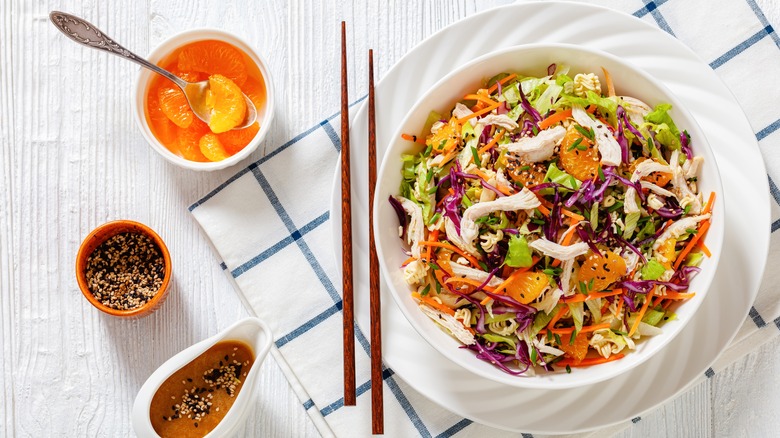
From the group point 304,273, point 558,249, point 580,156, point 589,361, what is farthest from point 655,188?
point 304,273

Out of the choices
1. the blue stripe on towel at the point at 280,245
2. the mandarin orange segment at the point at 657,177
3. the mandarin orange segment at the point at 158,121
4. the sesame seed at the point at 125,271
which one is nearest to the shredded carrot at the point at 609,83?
the mandarin orange segment at the point at 657,177

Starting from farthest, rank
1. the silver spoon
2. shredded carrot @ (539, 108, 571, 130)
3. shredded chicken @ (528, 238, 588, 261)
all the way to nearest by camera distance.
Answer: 1. the silver spoon
2. shredded carrot @ (539, 108, 571, 130)
3. shredded chicken @ (528, 238, 588, 261)

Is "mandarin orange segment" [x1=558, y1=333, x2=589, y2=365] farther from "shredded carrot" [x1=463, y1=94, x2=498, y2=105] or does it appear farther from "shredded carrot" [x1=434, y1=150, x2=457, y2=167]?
"shredded carrot" [x1=463, y1=94, x2=498, y2=105]

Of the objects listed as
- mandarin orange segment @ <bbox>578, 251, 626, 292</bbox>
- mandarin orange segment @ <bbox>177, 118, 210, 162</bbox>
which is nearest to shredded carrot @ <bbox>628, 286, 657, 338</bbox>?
mandarin orange segment @ <bbox>578, 251, 626, 292</bbox>

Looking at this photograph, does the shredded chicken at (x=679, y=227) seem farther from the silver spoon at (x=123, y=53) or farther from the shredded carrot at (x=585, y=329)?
A: the silver spoon at (x=123, y=53)

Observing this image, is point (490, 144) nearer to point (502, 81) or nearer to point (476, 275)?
point (502, 81)

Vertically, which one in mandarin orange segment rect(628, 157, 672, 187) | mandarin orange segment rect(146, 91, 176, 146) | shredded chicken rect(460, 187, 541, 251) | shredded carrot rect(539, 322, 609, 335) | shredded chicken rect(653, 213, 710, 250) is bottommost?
shredded carrot rect(539, 322, 609, 335)

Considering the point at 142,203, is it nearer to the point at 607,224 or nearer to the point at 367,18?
the point at 367,18
